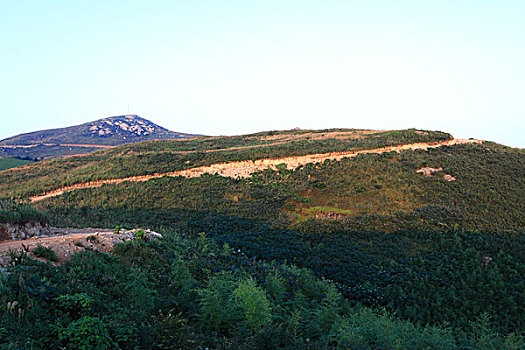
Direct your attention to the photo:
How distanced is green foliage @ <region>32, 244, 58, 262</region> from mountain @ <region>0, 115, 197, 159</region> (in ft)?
326

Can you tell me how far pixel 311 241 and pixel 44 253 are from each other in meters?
15.9

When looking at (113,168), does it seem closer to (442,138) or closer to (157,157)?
(157,157)

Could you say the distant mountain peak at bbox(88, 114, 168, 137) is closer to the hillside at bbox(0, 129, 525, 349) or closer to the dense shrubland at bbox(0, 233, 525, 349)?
the hillside at bbox(0, 129, 525, 349)

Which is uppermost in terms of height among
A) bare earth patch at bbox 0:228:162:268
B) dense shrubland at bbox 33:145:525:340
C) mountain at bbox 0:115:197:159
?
mountain at bbox 0:115:197:159

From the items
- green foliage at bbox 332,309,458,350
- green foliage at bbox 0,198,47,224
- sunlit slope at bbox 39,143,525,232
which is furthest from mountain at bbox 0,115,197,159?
green foliage at bbox 332,309,458,350

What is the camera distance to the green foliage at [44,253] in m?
8.90

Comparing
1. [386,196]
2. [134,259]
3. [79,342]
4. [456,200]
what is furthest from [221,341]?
[456,200]

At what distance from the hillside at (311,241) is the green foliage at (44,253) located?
561 mm

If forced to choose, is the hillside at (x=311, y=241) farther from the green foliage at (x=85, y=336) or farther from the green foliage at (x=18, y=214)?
the green foliage at (x=18, y=214)

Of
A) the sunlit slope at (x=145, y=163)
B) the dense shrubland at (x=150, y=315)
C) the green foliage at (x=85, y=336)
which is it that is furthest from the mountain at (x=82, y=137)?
the green foliage at (x=85, y=336)

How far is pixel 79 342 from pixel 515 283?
20.4m

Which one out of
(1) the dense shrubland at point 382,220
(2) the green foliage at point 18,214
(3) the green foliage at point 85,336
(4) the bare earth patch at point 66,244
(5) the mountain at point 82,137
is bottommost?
(1) the dense shrubland at point 382,220

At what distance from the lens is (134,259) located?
36.4ft

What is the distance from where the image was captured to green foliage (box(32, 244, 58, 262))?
8898 millimetres
